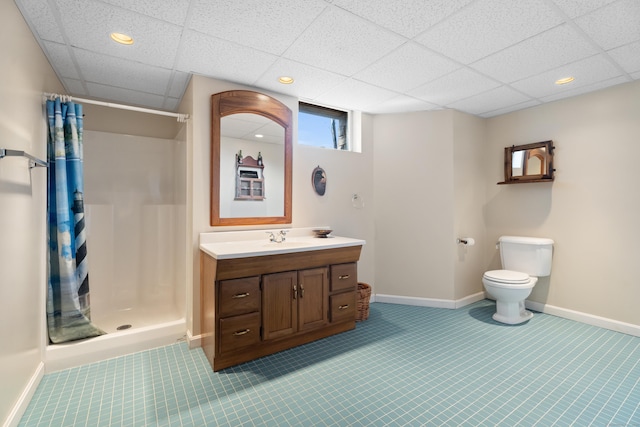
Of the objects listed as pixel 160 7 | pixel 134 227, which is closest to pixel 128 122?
pixel 134 227

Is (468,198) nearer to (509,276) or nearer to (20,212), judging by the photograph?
(509,276)

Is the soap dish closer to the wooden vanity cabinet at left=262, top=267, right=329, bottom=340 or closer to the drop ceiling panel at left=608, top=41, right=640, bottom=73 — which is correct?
the wooden vanity cabinet at left=262, top=267, right=329, bottom=340

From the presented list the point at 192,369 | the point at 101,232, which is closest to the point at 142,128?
the point at 101,232

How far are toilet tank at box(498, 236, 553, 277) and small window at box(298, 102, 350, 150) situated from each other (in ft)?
7.03

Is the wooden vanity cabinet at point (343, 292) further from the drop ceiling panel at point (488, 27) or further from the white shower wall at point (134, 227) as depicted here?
the drop ceiling panel at point (488, 27)

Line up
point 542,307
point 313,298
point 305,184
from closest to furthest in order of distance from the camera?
1. point 313,298
2. point 305,184
3. point 542,307

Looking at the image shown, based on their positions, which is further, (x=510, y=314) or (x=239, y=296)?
(x=510, y=314)

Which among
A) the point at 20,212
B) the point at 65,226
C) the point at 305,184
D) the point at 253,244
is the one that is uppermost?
the point at 305,184

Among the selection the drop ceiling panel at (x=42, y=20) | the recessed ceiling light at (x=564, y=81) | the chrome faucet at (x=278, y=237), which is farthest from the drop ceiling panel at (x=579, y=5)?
the drop ceiling panel at (x=42, y=20)

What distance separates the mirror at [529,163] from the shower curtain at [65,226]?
165 inches

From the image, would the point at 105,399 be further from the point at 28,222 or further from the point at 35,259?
the point at 28,222

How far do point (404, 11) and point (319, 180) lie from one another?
1.75 m

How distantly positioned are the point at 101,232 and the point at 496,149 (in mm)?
4557

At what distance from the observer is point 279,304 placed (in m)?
2.29
